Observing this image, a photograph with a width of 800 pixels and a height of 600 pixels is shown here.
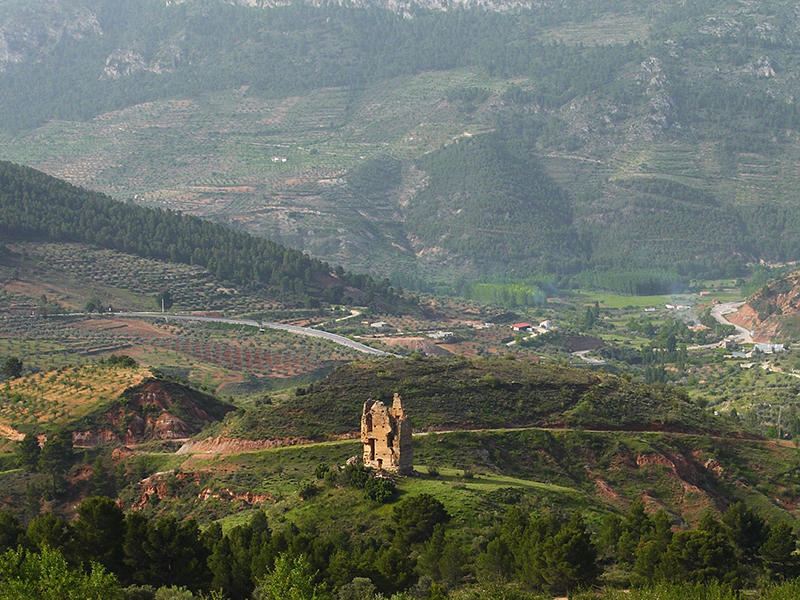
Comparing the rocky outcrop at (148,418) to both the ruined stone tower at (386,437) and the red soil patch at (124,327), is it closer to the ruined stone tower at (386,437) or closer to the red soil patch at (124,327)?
the ruined stone tower at (386,437)

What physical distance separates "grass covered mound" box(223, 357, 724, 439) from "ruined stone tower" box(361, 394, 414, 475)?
556 inches

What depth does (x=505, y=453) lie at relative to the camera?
8000 centimetres

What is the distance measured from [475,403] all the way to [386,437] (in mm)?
20532

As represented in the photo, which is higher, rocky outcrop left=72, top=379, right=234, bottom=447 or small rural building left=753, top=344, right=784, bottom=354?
rocky outcrop left=72, top=379, right=234, bottom=447

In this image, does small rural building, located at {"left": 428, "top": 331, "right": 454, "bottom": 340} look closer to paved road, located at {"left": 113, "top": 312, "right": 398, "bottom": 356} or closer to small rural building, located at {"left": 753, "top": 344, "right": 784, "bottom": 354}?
paved road, located at {"left": 113, "top": 312, "right": 398, "bottom": 356}

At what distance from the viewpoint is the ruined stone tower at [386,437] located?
6631cm

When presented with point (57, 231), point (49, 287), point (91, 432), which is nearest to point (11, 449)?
point (91, 432)

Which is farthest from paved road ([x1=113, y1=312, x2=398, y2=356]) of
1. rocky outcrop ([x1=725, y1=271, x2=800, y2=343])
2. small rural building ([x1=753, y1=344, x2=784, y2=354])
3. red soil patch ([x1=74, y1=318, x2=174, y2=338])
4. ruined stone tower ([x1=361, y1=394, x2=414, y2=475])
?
ruined stone tower ([x1=361, y1=394, x2=414, y2=475])

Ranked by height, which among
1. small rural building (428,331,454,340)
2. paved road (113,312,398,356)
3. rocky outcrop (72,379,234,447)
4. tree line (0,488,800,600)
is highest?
paved road (113,312,398,356)

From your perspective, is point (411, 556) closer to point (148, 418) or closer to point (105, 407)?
point (148, 418)

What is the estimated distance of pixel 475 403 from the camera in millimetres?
86500

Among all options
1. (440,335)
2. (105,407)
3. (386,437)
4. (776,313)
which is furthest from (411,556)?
(776,313)

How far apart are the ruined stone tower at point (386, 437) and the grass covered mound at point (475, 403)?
14130 mm

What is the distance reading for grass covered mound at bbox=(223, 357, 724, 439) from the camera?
83.2m
